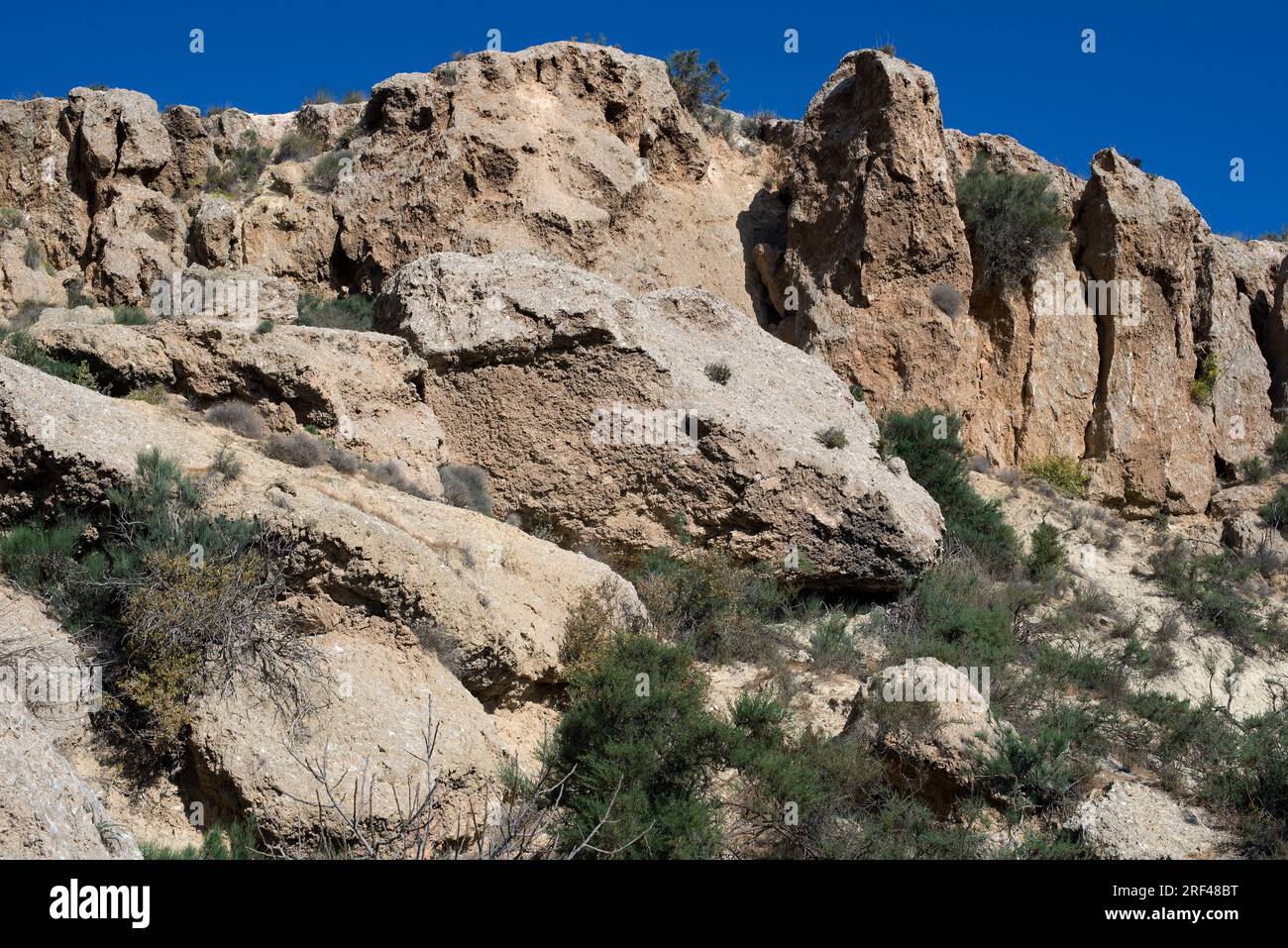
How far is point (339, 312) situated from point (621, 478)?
535 cm

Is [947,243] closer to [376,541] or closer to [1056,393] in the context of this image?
[1056,393]

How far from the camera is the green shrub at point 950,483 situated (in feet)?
43.5

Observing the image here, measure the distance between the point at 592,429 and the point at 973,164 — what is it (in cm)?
909

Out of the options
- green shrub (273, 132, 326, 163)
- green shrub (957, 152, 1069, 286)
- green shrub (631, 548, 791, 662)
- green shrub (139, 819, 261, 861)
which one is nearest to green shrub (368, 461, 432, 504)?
green shrub (631, 548, 791, 662)

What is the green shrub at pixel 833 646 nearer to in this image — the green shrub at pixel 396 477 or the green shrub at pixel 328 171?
the green shrub at pixel 396 477

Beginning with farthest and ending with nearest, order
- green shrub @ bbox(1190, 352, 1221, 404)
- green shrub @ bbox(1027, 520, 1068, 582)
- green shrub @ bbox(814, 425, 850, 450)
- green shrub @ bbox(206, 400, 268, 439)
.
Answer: green shrub @ bbox(1190, 352, 1221, 404) < green shrub @ bbox(1027, 520, 1068, 582) < green shrub @ bbox(814, 425, 850, 450) < green shrub @ bbox(206, 400, 268, 439)

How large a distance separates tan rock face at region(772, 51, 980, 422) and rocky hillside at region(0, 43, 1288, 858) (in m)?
0.06

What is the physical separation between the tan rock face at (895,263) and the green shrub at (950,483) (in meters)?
1.19

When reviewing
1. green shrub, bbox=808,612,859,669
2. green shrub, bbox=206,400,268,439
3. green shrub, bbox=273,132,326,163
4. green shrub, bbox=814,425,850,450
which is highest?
green shrub, bbox=273,132,326,163

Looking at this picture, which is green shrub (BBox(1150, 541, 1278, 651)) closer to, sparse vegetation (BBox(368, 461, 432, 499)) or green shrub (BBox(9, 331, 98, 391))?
sparse vegetation (BBox(368, 461, 432, 499))

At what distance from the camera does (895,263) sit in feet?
51.0

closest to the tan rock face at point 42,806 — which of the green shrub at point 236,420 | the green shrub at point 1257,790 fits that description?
the green shrub at point 236,420

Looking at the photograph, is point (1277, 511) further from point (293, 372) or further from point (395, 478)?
point (293, 372)

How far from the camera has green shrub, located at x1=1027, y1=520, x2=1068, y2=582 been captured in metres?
13.2
